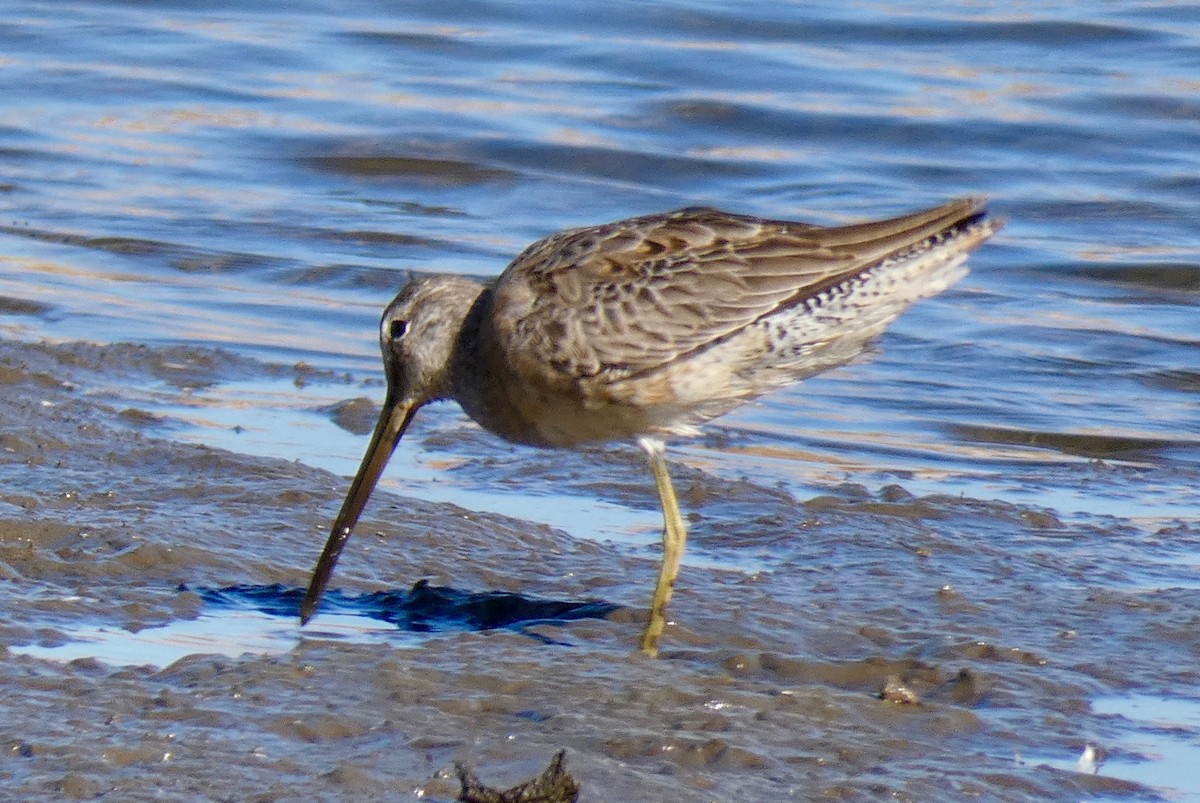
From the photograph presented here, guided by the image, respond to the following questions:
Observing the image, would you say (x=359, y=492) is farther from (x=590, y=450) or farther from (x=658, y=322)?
(x=590, y=450)

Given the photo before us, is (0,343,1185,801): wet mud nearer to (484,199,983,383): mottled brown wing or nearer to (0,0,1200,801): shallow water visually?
(0,0,1200,801): shallow water

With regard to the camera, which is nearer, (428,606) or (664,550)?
(428,606)

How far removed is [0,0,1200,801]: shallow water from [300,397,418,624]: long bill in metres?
0.11

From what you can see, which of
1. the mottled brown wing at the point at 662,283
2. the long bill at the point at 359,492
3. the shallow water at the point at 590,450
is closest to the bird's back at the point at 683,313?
the mottled brown wing at the point at 662,283

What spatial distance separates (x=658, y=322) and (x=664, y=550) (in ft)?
1.72

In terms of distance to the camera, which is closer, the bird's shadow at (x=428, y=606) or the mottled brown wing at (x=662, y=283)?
the bird's shadow at (x=428, y=606)

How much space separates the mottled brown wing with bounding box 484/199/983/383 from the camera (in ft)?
14.8

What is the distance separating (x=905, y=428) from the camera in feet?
20.7

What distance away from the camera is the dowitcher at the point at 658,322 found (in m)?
4.52

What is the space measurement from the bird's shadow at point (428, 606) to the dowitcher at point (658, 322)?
0.58ft

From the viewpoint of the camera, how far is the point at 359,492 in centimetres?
457

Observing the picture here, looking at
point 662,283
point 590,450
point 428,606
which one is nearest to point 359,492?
point 428,606

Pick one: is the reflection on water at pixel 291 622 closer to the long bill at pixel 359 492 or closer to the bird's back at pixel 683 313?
the long bill at pixel 359 492

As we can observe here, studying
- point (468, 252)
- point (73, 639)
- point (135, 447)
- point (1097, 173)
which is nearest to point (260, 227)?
point (468, 252)
